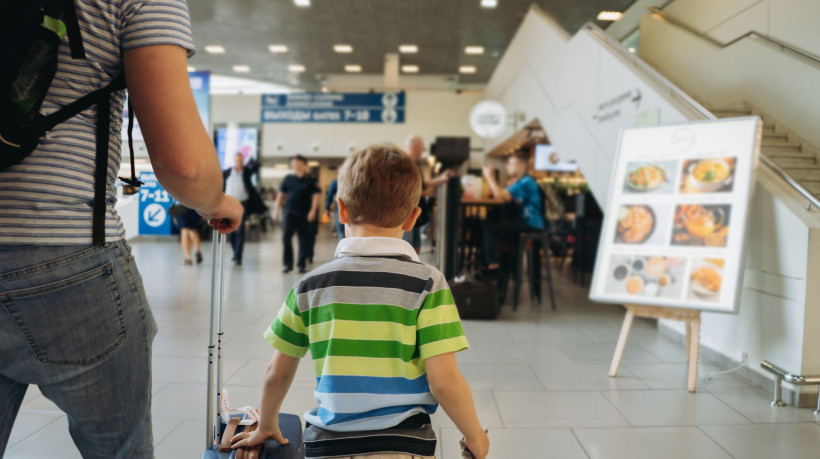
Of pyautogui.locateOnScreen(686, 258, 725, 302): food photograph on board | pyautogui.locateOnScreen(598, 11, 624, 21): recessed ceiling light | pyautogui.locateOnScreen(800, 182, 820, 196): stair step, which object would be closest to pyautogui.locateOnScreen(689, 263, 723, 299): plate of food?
pyautogui.locateOnScreen(686, 258, 725, 302): food photograph on board

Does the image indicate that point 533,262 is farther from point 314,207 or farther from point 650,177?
point 314,207

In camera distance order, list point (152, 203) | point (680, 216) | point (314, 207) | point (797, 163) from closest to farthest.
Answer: point (152, 203)
point (680, 216)
point (797, 163)
point (314, 207)

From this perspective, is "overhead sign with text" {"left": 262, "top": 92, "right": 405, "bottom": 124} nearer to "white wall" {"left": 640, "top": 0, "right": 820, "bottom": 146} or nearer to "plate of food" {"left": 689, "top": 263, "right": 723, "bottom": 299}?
"white wall" {"left": 640, "top": 0, "right": 820, "bottom": 146}

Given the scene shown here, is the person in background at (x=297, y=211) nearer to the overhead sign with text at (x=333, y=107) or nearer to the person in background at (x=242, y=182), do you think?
the person in background at (x=242, y=182)

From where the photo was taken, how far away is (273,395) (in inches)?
48.1

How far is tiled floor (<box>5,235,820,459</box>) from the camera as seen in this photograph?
227 centimetres

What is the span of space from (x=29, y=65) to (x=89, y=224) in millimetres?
237

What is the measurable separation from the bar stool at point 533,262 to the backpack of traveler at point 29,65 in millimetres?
4778

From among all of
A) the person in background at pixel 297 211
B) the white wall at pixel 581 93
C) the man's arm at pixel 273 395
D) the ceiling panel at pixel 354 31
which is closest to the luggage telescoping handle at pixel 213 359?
the man's arm at pixel 273 395

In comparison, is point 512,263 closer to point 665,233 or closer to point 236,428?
point 665,233

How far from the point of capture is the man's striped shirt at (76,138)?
2.60ft

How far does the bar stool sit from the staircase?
200cm

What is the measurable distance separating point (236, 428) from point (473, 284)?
3.49 metres

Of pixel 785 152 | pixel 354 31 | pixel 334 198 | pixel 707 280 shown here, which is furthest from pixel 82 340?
pixel 354 31
